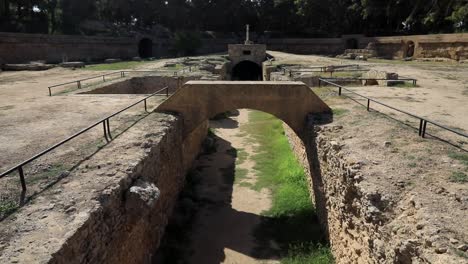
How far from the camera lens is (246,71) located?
40562mm

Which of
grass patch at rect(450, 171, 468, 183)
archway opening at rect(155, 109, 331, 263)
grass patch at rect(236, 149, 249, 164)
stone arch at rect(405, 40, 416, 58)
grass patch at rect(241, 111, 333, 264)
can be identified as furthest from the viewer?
stone arch at rect(405, 40, 416, 58)

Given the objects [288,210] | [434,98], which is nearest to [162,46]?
[434,98]

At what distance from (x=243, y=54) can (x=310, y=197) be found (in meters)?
26.3

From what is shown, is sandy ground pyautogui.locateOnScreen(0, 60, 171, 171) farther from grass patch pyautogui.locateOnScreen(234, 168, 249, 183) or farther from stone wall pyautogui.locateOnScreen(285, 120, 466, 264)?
stone wall pyautogui.locateOnScreen(285, 120, 466, 264)

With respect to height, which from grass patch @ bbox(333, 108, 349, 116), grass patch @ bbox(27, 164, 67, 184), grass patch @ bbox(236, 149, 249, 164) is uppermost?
grass patch @ bbox(333, 108, 349, 116)

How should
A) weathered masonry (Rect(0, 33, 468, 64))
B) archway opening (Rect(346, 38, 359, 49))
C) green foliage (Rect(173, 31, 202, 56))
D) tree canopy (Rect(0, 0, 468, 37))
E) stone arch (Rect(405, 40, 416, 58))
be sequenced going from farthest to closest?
archway opening (Rect(346, 38, 359, 49)), green foliage (Rect(173, 31, 202, 56)), tree canopy (Rect(0, 0, 468, 37)), stone arch (Rect(405, 40, 416, 58)), weathered masonry (Rect(0, 33, 468, 64))

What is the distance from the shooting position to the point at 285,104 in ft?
37.8

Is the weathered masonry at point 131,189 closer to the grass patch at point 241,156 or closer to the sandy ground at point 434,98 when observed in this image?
the sandy ground at point 434,98

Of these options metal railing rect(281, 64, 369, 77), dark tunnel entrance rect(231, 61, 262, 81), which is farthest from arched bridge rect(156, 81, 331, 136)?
dark tunnel entrance rect(231, 61, 262, 81)

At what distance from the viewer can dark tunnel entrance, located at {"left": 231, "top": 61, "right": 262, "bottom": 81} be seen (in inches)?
1539

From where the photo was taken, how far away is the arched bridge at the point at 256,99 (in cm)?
1142

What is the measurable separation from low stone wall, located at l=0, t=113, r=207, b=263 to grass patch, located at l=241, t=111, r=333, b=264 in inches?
130

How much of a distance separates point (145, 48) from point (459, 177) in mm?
49347

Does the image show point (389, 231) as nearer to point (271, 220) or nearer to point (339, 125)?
point (339, 125)
